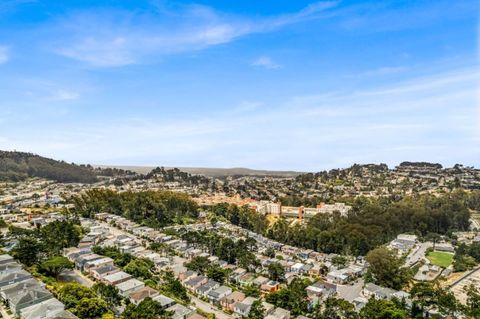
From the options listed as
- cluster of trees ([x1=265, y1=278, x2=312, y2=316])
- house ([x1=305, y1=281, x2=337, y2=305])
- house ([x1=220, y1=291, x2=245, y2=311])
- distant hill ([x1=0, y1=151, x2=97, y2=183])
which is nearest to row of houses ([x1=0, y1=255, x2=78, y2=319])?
house ([x1=220, y1=291, x2=245, y2=311])

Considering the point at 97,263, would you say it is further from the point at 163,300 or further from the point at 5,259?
the point at 163,300

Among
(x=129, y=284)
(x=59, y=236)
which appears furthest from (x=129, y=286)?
(x=59, y=236)

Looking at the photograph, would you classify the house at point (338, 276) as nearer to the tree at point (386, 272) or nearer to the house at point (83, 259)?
the tree at point (386, 272)

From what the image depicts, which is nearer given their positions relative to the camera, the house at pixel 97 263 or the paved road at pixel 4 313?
the paved road at pixel 4 313

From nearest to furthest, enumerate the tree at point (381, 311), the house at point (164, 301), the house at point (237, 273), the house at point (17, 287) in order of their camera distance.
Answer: the tree at point (381, 311)
the house at point (17, 287)
the house at point (164, 301)
the house at point (237, 273)

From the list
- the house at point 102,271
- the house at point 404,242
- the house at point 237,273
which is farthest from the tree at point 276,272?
the house at point 404,242
